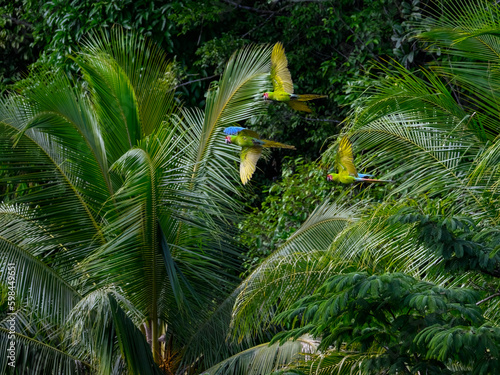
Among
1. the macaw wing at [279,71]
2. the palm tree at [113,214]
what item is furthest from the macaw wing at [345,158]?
the palm tree at [113,214]

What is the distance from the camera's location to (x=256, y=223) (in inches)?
277

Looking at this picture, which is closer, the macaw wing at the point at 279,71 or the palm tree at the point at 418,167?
the palm tree at the point at 418,167

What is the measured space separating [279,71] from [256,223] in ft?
6.24

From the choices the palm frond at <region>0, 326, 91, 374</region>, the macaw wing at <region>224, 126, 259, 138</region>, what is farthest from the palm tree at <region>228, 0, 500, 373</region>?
the palm frond at <region>0, 326, 91, 374</region>

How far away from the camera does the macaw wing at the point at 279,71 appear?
5.71m

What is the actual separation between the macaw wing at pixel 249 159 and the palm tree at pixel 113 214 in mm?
401

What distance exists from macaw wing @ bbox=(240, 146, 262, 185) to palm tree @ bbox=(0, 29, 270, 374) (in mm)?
401

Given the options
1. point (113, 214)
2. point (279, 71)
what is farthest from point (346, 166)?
point (113, 214)

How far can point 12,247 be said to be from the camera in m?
5.80

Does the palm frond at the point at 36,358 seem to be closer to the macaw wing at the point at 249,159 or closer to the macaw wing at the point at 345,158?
the macaw wing at the point at 249,159

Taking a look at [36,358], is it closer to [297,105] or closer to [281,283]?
[281,283]

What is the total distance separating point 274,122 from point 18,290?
396 centimetres

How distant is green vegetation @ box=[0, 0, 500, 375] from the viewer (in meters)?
3.21

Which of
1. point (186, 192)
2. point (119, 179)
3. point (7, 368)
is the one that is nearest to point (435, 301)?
point (186, 192)
